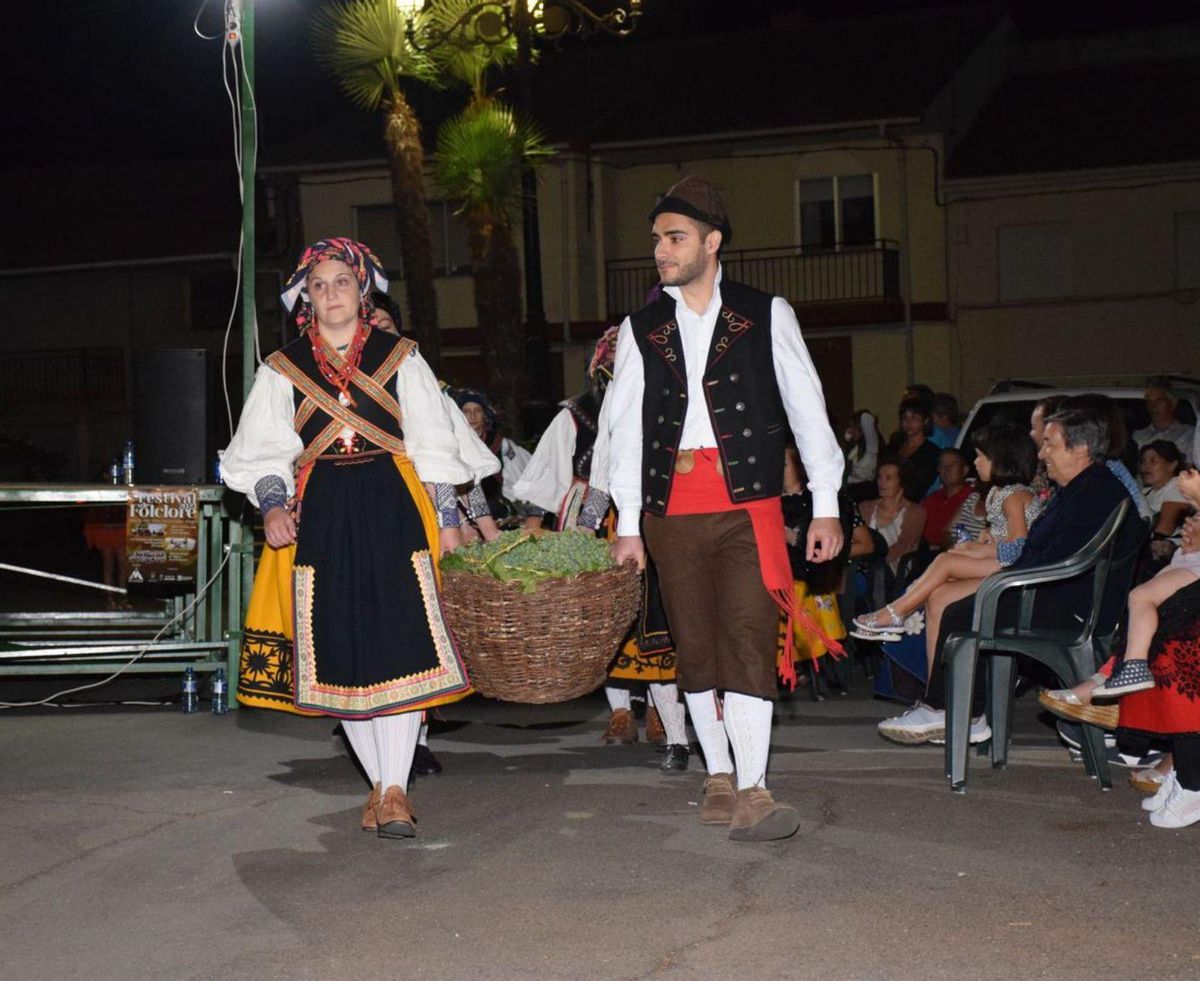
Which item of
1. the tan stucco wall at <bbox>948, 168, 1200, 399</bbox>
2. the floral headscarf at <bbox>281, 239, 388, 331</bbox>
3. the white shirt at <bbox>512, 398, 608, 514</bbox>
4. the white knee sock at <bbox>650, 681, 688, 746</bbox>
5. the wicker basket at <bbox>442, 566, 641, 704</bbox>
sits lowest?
the white knee sock at <bbox>650, 681, 688, 746</bbox>

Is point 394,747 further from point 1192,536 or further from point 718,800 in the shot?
point 1192,536

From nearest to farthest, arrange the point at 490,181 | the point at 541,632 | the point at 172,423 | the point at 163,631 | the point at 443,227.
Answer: the point at 541,632, the point at 163,631, the point at 172,423, the point at 490,181, the point at 443,227

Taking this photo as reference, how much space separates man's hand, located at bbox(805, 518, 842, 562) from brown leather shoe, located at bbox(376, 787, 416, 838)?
161 centimetres

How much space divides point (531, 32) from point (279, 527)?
31.6 feet

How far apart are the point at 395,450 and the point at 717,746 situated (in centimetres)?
153

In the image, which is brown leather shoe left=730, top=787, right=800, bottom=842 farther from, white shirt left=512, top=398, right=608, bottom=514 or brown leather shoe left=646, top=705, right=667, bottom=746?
white shirt left=512, top=398, right=608, bottom=514

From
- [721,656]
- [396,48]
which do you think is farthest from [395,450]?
[396,48]

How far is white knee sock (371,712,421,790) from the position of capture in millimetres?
6035

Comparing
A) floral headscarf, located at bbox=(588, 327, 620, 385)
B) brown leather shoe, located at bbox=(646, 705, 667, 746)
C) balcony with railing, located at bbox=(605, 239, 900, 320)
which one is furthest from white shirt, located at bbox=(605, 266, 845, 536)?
balcony with railing, located at bbox=(605, 239, 900, 320)

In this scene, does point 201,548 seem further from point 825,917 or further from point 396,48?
point 396,48

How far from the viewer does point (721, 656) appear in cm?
593

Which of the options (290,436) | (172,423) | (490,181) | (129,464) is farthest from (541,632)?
(490,181)

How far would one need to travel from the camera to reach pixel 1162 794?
231 inches

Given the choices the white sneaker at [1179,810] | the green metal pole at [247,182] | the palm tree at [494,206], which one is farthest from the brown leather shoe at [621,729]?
the palm tree at [494,206]
